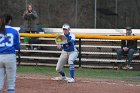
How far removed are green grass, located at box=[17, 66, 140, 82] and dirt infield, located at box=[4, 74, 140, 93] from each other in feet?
2.96

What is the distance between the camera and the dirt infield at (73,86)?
1113cm

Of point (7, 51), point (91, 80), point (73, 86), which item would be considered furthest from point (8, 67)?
point (91, 80)

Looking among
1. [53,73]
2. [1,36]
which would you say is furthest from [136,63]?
[1,36]

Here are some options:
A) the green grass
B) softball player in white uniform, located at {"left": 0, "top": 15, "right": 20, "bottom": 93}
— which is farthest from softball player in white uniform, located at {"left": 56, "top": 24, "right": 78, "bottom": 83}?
softball player in white uniform, located at {"left": 0, "top": 15, "right": 20, "bottom": 93}

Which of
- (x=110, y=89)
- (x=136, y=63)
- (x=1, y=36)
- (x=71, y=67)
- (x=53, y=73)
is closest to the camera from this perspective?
(x=1, y=36)

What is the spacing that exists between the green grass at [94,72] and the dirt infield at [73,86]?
0.90 m

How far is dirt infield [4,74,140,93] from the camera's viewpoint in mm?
11133

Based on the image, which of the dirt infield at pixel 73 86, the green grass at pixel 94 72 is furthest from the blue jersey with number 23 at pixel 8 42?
the green grass at pixel 94 72

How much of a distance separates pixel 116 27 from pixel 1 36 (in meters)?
9.08

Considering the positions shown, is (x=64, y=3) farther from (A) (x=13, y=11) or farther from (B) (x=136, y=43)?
(B) (x=136, y=43)

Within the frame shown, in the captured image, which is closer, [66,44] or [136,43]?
[66,44]

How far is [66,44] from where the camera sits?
1256 cm

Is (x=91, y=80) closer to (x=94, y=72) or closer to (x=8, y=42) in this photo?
(x=94, y=72)

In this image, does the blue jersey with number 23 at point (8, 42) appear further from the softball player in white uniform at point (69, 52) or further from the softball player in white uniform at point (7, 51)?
the softball player in white uniform at point (69, 52)
